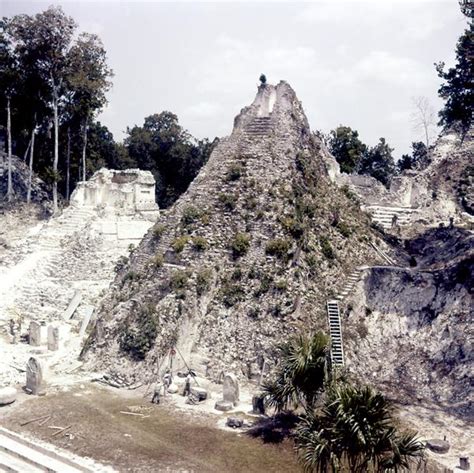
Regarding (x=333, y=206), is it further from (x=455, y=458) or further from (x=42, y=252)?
(x=42, y=252)

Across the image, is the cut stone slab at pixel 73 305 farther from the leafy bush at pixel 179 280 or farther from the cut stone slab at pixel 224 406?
the cut stone slab at pixel 224 406

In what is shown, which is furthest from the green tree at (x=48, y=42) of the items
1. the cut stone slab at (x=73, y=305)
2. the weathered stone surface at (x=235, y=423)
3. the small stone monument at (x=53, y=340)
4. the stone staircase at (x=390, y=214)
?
the weathered stone surface at (x=235, y=423)

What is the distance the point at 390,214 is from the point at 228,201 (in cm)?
1520

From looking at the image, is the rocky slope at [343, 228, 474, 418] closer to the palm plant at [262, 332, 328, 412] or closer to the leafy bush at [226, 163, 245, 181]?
the palm plant at [262, 332, 328, 412]

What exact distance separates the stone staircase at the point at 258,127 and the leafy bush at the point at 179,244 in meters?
7.12

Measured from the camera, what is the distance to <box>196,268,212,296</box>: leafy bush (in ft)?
87.5

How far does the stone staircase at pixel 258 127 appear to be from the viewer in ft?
104

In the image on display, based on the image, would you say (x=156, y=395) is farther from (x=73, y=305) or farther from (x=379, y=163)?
(x=379, y=163)

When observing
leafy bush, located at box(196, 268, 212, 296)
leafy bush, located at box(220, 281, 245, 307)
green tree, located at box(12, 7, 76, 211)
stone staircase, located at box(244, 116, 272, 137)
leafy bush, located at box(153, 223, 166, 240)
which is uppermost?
green tree, located at box(12, 7, 76, 211)

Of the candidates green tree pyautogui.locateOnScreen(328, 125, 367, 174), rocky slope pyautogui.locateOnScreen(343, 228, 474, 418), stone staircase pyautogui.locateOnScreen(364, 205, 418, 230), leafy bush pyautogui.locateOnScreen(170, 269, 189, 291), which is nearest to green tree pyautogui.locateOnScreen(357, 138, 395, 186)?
green tree pyautogui.locateOnScreen(328, 125, 367, 174)

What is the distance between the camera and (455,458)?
62.9 ft

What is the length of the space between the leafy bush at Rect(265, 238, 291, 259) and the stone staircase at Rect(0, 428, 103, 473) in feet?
40.7

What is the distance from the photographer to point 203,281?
26703 mm

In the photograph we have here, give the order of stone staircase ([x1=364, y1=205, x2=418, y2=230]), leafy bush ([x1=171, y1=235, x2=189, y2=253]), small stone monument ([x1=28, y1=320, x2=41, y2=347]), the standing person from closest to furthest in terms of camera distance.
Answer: the standing person → leafy bush ([x1=171, y1=235, x2=189, y2=253]) → small stone monument ([x1=28, y1=320, x2=41, y2=347]) → stone staircase ([x1=364, y1=205, x2=418, y2=230])
